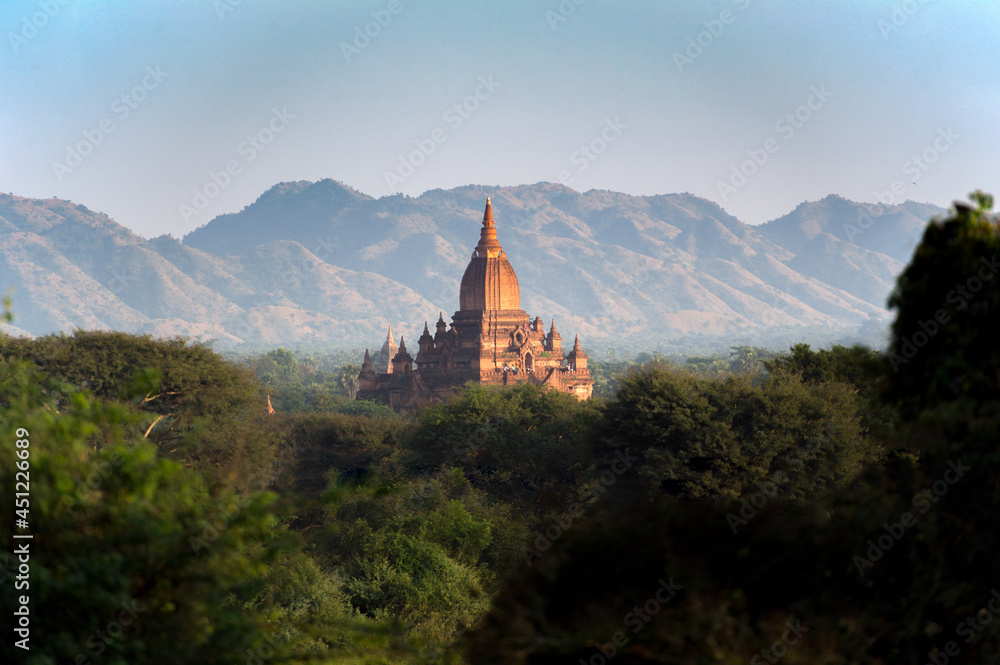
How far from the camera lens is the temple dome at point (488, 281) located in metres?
65.5

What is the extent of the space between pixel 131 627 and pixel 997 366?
8603 mm

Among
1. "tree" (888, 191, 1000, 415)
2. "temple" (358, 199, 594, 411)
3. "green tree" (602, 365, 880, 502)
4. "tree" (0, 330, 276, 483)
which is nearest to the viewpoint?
"tree" (888, 191, 1000, 415)

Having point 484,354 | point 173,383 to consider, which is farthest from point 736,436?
point 484,354

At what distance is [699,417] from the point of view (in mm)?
26047

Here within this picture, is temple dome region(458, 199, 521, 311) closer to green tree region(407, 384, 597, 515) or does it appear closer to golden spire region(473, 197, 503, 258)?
golden spire region(473, 197, 503, 258)

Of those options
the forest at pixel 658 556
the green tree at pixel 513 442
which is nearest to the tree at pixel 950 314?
the forest at pixel 658 556

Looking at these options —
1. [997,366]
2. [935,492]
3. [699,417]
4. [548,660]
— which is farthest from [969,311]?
[699,417]

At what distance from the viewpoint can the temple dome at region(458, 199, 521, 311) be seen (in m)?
65.5

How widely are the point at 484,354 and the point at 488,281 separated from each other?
561 cm

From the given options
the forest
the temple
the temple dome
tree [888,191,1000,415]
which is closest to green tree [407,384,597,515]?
tree [888,191,1000,415]

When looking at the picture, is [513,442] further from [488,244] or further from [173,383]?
[488,244]

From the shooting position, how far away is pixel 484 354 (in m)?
63.1

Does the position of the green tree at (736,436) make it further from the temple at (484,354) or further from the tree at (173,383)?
the temple at (484,354)

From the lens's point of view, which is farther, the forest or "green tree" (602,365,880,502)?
"green tree" (602,365,880,502)
